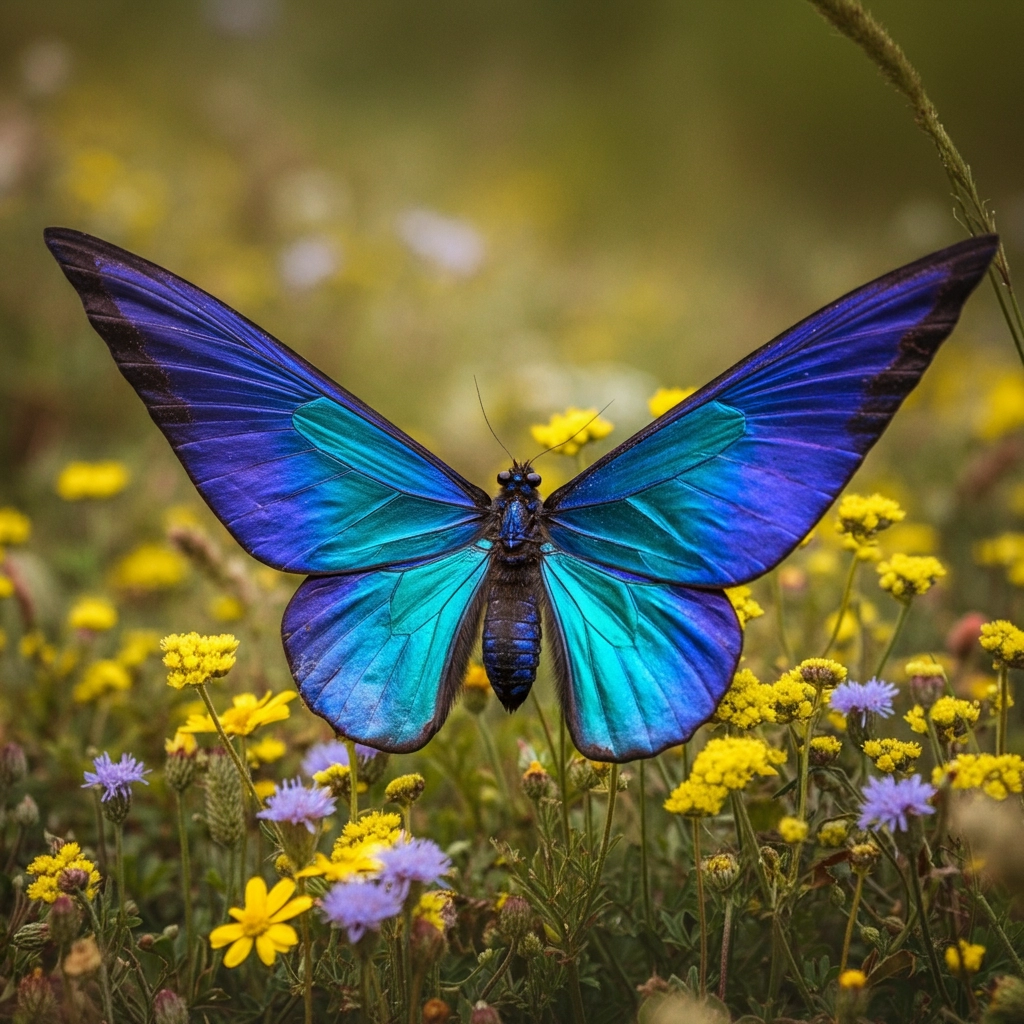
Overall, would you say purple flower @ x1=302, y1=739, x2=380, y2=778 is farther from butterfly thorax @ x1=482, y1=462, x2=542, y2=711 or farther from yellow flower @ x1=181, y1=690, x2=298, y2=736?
butterfly thorax @ x1=482, y1=462, x2=542, y2=711

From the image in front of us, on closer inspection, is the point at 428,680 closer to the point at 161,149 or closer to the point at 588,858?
the point at 588,858

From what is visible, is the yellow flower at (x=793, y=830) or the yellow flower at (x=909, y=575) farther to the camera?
the yellow flower at (x=909, y=575)

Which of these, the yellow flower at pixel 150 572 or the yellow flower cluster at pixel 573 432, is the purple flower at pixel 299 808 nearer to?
the yellow flower cluster at pixel 573 432

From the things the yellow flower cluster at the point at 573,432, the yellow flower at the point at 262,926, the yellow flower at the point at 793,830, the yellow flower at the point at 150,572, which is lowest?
the yellow flower at the point at 262,926

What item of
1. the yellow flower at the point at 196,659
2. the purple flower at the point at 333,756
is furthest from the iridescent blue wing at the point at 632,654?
the yellow flower at the point at 196,659

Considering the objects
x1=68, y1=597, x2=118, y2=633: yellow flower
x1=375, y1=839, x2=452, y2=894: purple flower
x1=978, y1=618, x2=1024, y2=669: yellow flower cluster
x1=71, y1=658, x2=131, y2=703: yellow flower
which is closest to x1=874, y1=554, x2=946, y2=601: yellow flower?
x1=978, y1=618, x2=1024, y2=669: yellow flower cluster

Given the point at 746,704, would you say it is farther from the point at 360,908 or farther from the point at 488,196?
the point at 488,196
